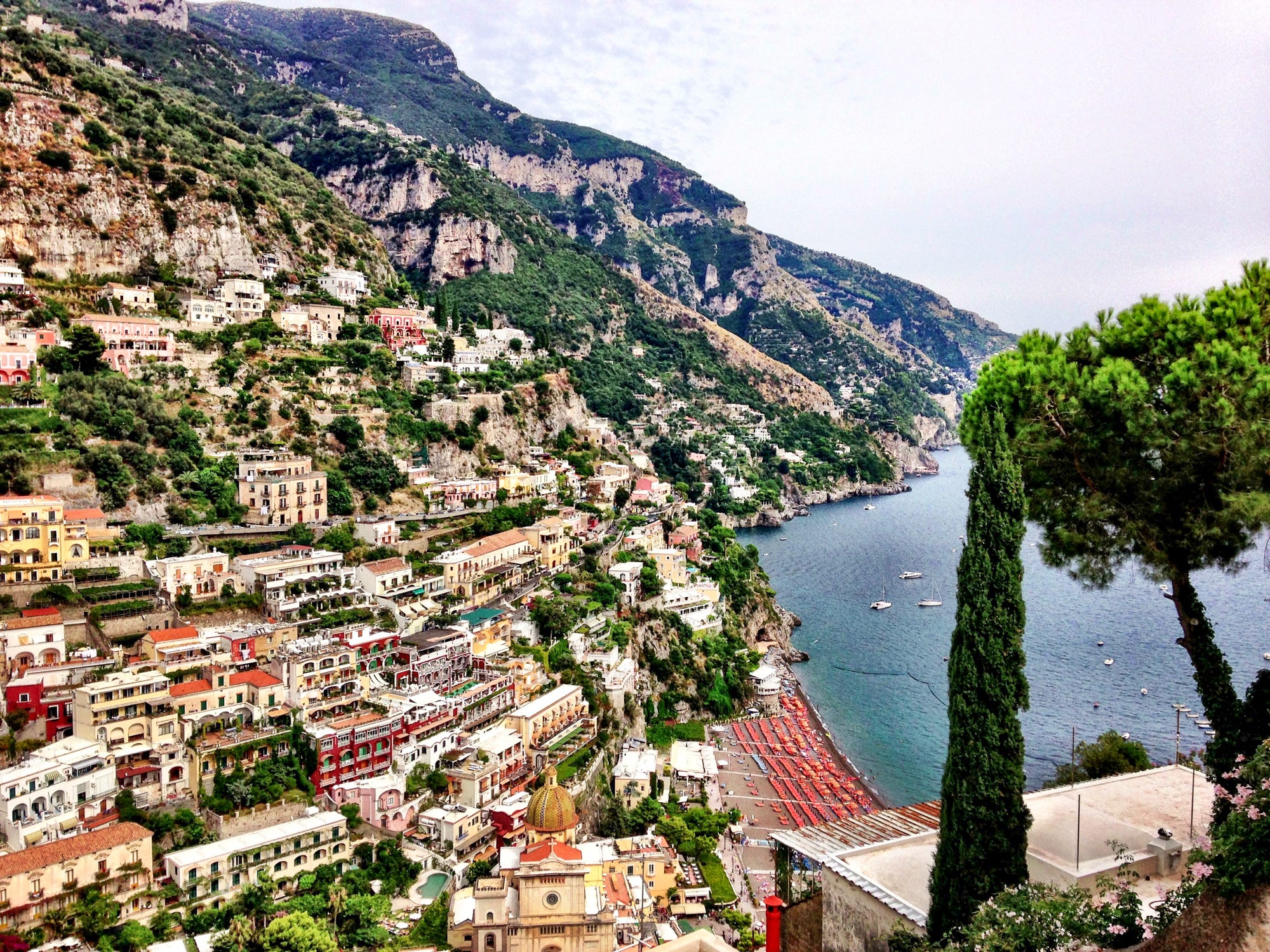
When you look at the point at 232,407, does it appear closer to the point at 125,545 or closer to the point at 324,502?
the point at 324,502

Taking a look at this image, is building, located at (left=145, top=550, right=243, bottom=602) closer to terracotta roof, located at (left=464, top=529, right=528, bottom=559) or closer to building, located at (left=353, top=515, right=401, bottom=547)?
building, located at (left=353, top=515, right=401, bottom=547)

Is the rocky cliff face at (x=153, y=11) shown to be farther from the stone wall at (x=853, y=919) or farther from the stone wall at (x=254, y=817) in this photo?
the stone wall at (x=853, y=919)

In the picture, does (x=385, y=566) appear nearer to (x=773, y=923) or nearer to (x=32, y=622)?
(x=32, y=622)

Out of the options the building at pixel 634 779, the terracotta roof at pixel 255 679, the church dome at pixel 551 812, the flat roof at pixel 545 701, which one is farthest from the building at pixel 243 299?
the church dome at pixel 551 812

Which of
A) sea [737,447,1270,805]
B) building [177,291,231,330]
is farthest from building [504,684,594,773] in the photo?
building [177,291,231,330]

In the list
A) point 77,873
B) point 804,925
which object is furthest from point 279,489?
point 804,925

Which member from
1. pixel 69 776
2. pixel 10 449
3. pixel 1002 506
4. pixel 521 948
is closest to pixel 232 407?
pixel 10 449
